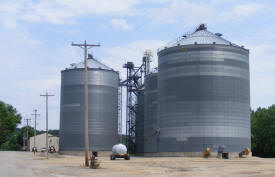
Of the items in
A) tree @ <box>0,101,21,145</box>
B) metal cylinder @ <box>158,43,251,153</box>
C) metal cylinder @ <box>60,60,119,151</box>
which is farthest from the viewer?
tree @ <box>0,101,21,145</box>

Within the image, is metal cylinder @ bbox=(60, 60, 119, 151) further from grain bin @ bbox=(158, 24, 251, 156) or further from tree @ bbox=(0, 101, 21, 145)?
tree @ bbox=(0, 101, 21, 145)

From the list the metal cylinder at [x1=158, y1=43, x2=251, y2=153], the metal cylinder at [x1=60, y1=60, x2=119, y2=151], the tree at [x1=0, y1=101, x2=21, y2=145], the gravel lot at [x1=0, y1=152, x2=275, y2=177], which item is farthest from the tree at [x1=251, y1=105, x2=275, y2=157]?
the tree at [x1=0, y1=101, x2=21, y2=145]

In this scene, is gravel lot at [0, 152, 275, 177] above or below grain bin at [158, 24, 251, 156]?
below

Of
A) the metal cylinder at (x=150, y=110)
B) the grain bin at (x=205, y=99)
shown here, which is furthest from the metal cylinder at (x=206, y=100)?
the metal cylinder at (x=150, y=110)

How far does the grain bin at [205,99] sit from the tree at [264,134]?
29853mm

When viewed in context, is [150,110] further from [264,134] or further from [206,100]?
[264,134]

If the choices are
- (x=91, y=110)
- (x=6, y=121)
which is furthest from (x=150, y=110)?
(x=6, y=121)

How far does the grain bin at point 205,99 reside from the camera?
212ft

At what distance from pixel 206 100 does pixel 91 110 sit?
99.1 feet

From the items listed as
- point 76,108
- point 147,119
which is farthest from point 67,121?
point 147,119

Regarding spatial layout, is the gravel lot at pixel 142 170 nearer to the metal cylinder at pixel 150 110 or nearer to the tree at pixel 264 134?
the metal cylinder at pixel 150 110

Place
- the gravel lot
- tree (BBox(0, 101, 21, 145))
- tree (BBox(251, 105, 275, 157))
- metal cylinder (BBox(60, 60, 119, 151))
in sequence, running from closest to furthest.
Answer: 1. the gravel lot
2. metal cylinder (BBox(60, 60, 119, 151))
3. tree (BBox(251, 105, 275, 157))
4. tree (BBox(0, 101, 21, 145))

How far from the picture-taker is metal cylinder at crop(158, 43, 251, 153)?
64.7m

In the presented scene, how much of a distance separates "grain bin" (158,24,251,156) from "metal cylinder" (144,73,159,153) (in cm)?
946
